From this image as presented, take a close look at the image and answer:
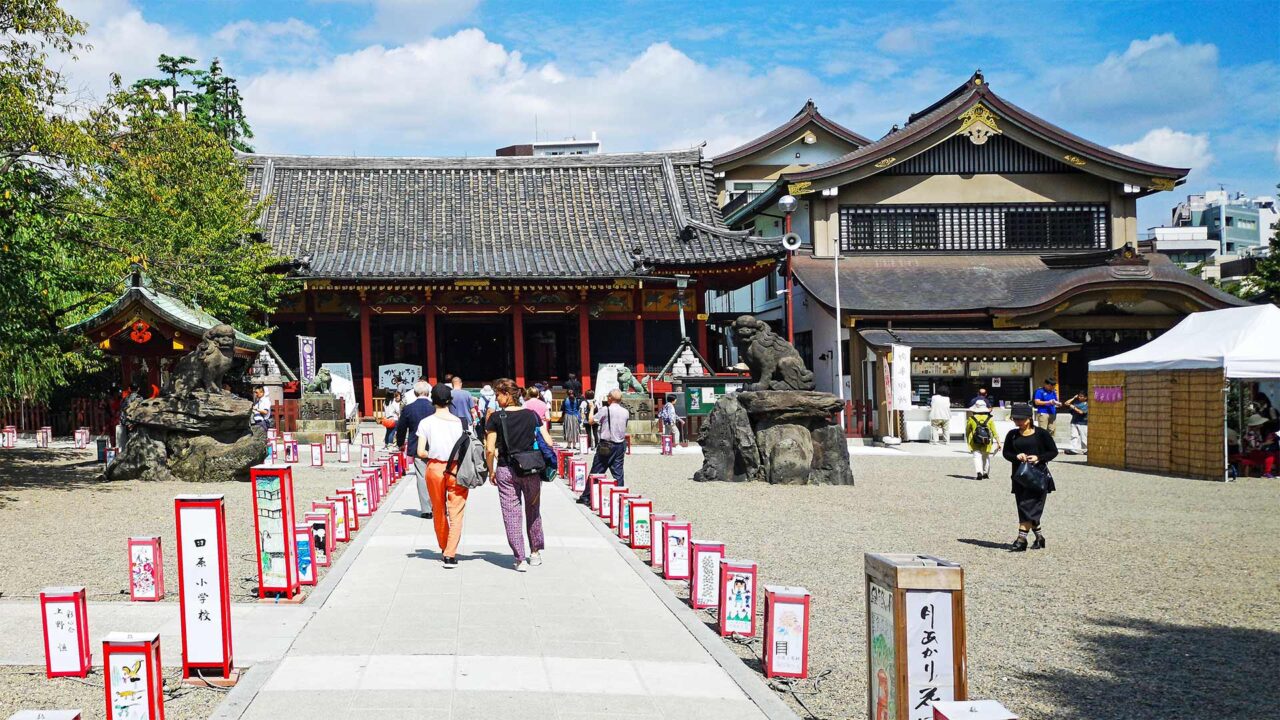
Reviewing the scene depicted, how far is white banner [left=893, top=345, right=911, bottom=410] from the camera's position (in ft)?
90.7

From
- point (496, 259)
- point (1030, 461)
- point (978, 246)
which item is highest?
point (978, 246)

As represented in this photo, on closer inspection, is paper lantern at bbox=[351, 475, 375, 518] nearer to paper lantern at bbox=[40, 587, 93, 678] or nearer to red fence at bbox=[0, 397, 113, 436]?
paper lantern at bbox=[40, 587, 93, 678]

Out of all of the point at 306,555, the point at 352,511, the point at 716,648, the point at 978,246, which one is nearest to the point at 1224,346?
the point at 352,511

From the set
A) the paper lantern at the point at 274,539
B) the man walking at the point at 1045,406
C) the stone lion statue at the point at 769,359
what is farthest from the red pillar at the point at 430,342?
the paper lantern at the point at 274,539

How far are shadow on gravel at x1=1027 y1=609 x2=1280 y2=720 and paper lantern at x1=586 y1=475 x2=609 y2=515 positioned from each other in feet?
25.8

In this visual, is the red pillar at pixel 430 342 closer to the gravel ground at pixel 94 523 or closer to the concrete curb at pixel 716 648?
the gravel ground at pixel 94 523

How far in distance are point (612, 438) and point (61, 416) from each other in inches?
905

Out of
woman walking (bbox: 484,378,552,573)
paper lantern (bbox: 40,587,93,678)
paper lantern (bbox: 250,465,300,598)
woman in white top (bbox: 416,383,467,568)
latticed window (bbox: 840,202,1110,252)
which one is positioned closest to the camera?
paper lantern (bbox: 40,587,93,678)

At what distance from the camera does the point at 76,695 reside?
259 inches

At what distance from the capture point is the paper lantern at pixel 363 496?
1449 cm

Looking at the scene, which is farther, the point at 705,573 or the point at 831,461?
the point at 831,461

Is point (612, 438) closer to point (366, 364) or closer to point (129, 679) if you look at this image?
point (129, 679)

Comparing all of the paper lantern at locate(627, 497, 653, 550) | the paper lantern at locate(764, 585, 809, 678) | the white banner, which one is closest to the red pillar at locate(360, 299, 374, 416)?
the white banner

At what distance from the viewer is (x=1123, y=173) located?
3625 cm
